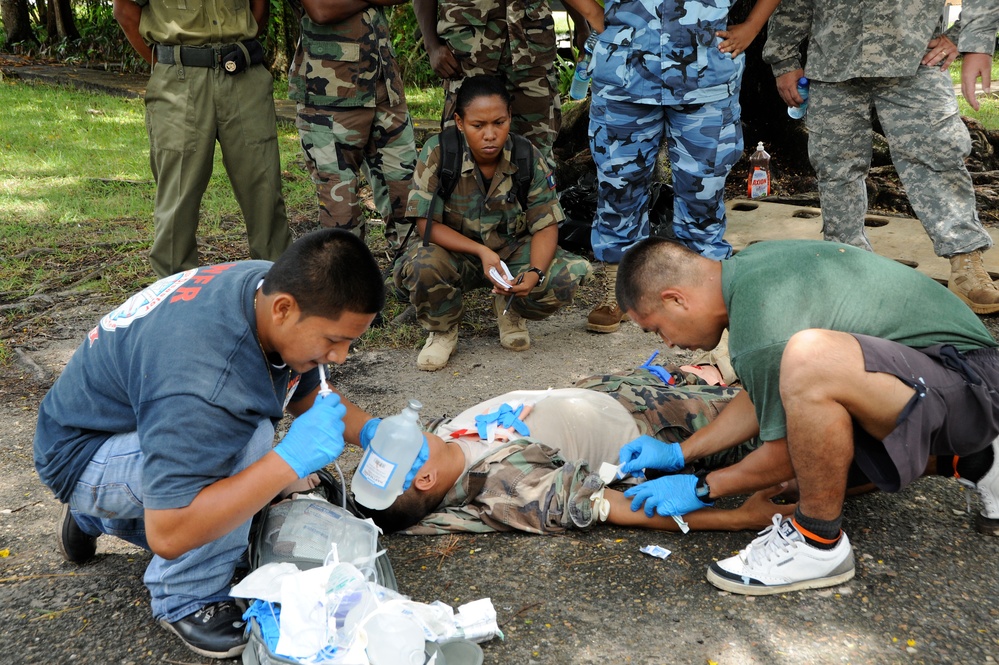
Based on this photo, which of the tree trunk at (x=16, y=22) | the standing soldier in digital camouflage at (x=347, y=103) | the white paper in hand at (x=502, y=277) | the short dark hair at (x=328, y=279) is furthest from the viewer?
the tree trunk at (x=16, y=22)

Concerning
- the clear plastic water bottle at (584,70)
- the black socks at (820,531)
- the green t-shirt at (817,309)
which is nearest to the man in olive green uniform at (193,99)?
the clear plastic water bottle at (584,70)

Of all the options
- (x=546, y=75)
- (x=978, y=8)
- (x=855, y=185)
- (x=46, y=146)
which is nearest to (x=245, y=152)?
(x=546, y=75)

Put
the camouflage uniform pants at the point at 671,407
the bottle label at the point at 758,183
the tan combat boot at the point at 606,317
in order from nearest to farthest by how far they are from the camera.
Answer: the camouflage uniform pants at the point at 671,407 < the tan combat boot at the point at 606,317 < the bottle label at the point at 758,183

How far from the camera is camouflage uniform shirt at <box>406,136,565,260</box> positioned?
14.1 feet

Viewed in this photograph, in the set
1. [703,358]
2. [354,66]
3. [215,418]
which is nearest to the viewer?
[215,418]

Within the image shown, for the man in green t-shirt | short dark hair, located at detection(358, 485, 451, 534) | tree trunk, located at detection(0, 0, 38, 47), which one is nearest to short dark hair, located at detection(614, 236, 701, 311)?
the man in green t-shirt

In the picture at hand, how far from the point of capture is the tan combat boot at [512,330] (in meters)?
4.40

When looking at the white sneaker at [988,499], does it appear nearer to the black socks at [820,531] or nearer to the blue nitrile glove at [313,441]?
the black socks at [820,531]

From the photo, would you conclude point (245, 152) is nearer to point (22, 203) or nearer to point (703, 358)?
point (703, 358)

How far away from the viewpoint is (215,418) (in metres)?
2.07

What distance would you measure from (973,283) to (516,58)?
8.69 ft

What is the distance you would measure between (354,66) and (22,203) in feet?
12.4

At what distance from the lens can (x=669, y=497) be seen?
275 centimetres

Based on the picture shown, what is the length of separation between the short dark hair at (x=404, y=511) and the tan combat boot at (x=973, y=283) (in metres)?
2.99
